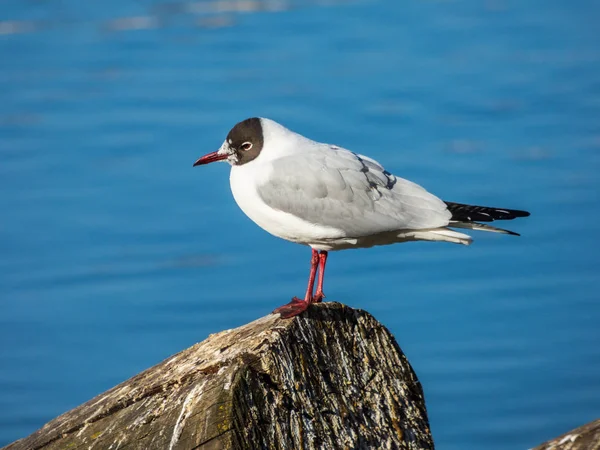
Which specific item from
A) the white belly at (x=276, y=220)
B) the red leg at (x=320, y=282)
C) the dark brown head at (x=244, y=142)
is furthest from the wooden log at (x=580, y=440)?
the dark brown head at (x=244, y=142)

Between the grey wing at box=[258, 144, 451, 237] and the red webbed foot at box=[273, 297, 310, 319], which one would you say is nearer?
the red webbed foot at box=[273, 297, 310, 319]

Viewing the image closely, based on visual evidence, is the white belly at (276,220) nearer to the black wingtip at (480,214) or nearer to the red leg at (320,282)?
the red leg at (320,282)

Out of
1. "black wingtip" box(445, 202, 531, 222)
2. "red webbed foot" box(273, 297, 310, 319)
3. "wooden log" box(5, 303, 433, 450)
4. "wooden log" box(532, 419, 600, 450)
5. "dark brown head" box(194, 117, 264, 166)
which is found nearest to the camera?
"wooden log" box(532, 419, 600, 450)

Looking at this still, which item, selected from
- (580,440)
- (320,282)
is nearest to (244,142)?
(320,282)

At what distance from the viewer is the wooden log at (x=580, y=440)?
2783mm

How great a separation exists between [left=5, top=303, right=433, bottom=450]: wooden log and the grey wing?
4.60 ft

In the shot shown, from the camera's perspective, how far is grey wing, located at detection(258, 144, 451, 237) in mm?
5496

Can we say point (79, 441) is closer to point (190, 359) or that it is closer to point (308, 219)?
point (190, 359)

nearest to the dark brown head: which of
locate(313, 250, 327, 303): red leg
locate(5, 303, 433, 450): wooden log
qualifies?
locate(313, 250, 327, 303): red leg

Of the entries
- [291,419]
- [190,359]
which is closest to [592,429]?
[291,419]

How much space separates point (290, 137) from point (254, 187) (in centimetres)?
43

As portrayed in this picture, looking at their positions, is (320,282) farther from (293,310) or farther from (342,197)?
(293,310)

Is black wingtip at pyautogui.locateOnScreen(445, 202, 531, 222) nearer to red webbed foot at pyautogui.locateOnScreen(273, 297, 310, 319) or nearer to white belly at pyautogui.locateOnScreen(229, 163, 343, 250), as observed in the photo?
white belly at pyautogui.locateOnScreen(229, 163, 343, 250)

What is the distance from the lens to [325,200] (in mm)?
5578
